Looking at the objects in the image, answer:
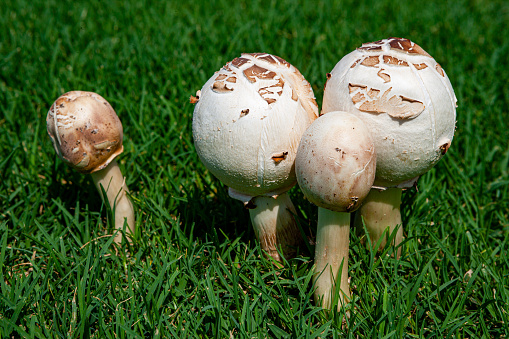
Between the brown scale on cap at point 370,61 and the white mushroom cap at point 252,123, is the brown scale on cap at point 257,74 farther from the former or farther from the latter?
the brown scale on cap at point 370,61

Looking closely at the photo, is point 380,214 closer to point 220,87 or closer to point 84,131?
point 220,87

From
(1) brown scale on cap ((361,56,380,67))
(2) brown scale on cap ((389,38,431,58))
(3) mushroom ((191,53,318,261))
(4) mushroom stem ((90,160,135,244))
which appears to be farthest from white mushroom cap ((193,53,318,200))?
(4) mushroom stem ((90,160,135,244))

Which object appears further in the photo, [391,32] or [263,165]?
[391,32]

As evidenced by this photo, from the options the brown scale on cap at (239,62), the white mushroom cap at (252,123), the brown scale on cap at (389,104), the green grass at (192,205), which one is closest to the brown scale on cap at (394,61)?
the brown scale on cap at (389,104)

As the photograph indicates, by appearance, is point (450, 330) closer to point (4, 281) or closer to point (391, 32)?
point (4, 281)

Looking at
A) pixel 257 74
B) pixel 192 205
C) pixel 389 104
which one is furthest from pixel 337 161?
pixel 192 205

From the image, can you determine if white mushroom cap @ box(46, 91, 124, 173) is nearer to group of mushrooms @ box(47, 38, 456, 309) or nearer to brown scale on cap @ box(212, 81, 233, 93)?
group of mushrooms @ box(47, 38, 456, 309)

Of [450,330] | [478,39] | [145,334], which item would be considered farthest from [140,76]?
[478,39]

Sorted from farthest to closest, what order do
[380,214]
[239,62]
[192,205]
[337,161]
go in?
1. [192,205]
2. [380,214]
3. [239,62]
4. [337,161]
